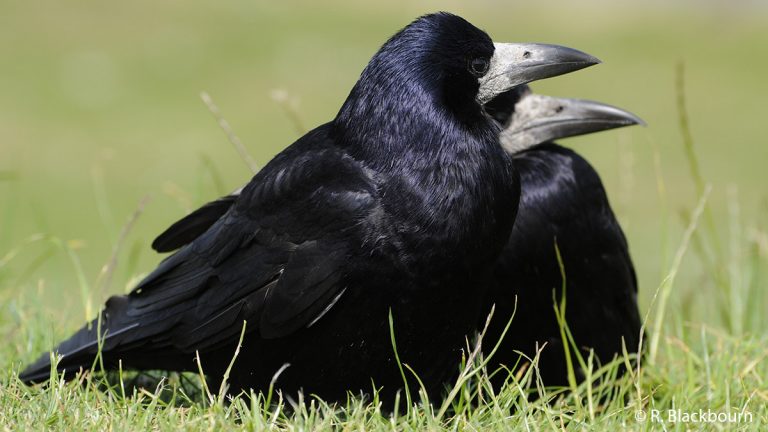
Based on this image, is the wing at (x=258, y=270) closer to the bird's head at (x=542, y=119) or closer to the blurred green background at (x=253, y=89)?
the bird's head at (x=542, y=119)

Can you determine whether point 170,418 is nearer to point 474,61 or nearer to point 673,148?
point 474,61

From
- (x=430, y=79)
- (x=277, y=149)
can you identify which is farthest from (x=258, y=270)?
(x=277, y=149)

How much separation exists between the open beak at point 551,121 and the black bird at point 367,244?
836mm

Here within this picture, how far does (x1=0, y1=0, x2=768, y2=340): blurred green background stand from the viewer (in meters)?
12.3

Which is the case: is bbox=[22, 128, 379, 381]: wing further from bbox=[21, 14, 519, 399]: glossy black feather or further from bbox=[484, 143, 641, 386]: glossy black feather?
bbox=[484, 143, 641, 386]: glossy black feather

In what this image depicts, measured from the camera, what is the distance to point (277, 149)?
1408 centimetres

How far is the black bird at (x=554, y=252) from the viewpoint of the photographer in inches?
174

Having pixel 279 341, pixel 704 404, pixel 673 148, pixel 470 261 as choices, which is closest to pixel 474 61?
pixel 470 261

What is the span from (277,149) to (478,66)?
10.3 meters

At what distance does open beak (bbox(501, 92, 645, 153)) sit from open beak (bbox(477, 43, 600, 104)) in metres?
0.80

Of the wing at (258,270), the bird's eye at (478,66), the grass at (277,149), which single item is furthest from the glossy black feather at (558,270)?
the wing at (258,270)

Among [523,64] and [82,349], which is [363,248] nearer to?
[523,64]

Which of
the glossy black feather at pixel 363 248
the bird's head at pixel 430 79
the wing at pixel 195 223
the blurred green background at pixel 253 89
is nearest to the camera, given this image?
the glossy black feather at pixel 363 248

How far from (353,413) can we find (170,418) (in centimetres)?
52
